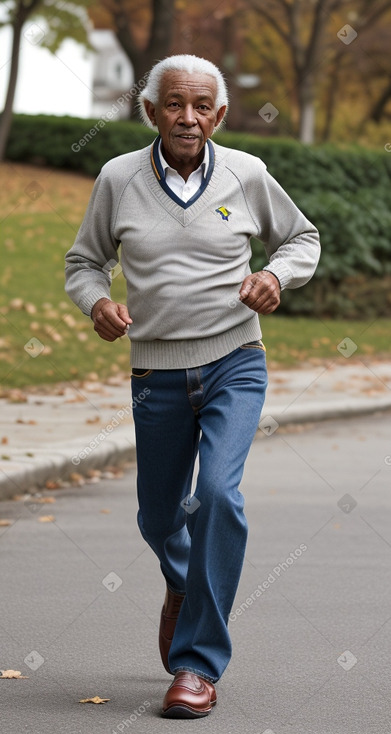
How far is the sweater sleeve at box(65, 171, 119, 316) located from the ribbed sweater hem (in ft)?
0.85

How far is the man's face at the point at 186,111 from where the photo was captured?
4371mm

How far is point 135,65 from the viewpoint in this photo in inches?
1188

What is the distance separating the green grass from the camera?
13.7m

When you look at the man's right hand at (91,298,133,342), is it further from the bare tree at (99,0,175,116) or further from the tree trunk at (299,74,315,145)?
the tree trunk at (299,74,315,145)

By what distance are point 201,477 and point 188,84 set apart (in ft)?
4.06

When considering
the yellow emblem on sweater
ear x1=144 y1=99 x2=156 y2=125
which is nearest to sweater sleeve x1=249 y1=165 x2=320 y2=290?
the yellow emblem on sweater

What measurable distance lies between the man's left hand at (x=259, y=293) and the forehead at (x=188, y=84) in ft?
1.99

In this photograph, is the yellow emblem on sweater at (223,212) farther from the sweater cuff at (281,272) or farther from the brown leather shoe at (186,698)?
the brown leather shoe at (186,698)

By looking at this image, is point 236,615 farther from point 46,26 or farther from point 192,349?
point 46,26

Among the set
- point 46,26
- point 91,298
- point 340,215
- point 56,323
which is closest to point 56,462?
point 91,298

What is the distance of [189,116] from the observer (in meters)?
4.35

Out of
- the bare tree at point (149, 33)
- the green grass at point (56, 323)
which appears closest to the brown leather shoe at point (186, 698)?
the green grass at point (56, 323)

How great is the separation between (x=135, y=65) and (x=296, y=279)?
26.4 metres

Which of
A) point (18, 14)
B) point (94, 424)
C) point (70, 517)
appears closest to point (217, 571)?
point (70, 517)
